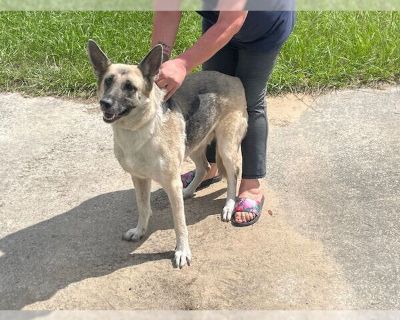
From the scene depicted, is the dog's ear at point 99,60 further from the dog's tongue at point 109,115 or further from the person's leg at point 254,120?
the person's leg at point 254,120

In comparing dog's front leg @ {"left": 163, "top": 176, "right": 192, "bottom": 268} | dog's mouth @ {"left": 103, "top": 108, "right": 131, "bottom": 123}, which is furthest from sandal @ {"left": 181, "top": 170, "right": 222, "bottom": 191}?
dog's mouth @ {"left": 103, "top": 108, "right": 131, "bottom": 123}

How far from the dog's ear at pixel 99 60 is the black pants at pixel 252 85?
93 centimetres

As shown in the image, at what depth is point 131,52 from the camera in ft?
21.0

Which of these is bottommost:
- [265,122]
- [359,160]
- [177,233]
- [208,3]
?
[359,160]

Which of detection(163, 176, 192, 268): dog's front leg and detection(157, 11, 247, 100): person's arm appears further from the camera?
detection(163, 176, 192, 268): dog's front leg

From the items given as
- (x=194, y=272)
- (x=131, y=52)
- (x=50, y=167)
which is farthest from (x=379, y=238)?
(x=131, y=52)

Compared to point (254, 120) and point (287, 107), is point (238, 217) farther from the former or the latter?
point (287, 107)

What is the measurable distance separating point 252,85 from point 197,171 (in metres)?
0.82

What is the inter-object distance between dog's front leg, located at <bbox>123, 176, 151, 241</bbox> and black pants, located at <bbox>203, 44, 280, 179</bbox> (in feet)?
2.30

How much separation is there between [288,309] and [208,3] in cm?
182

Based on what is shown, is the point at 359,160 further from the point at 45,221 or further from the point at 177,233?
the point at 45,221

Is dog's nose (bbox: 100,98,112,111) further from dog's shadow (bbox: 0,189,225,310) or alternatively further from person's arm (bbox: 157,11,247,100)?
dog's shadow (bbox: 0,189,225,310)

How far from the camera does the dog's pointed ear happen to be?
3.23m

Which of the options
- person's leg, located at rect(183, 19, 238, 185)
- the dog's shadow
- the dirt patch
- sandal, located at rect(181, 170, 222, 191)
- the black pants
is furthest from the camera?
the dirt patch
